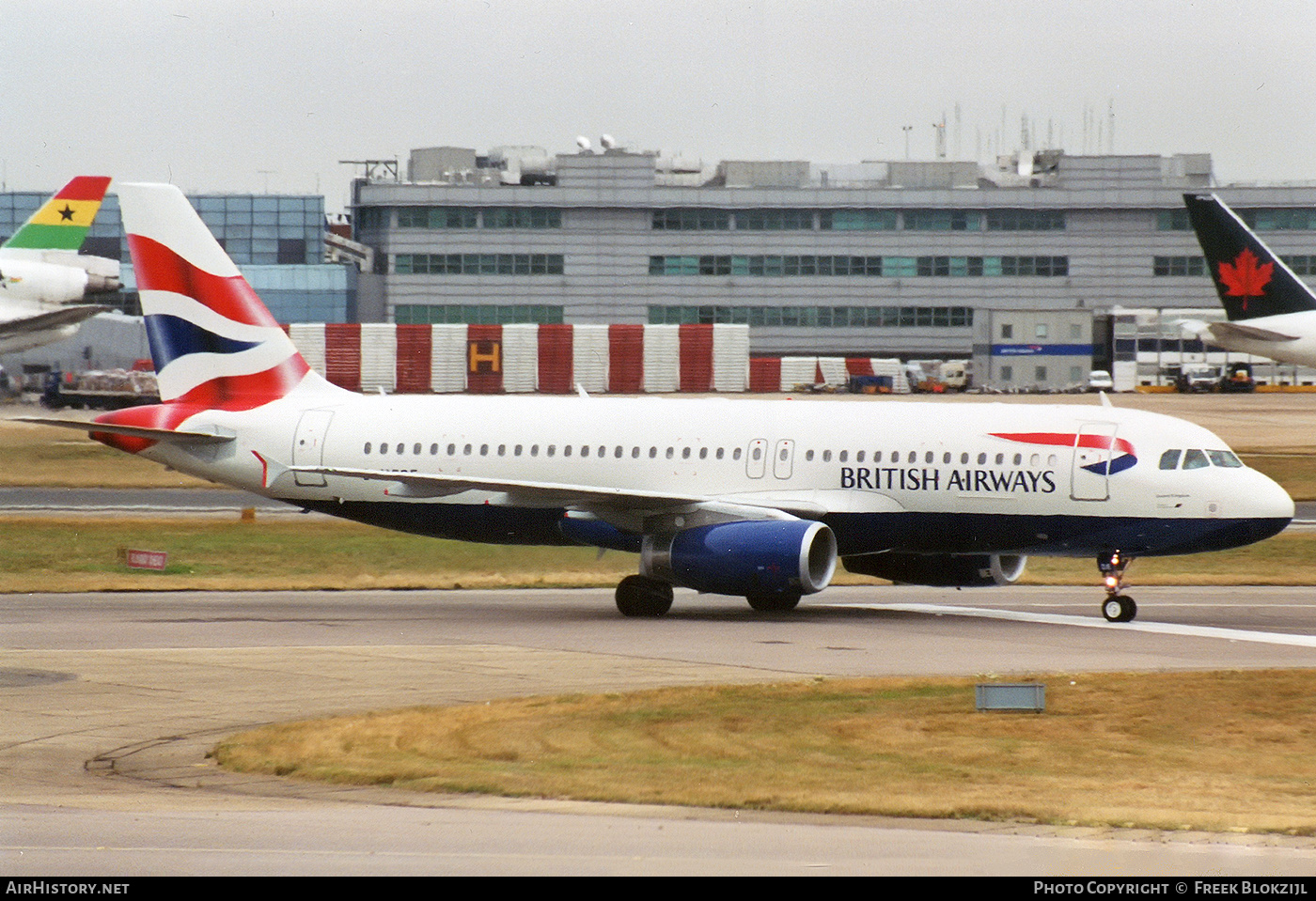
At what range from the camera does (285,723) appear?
20625mm

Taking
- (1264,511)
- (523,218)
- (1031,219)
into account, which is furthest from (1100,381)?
(1264,511)

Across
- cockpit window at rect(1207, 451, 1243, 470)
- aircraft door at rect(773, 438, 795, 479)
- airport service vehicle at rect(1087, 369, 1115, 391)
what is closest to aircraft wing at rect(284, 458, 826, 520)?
aircraft door at rect(773, 438, 795, 479)

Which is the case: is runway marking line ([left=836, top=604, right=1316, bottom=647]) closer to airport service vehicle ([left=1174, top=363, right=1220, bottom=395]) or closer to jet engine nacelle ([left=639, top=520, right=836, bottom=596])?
jet engine nacelle ([left=639, top=520, right=836, bottom=596])

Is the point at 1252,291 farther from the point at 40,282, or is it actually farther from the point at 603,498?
the point at 40,282

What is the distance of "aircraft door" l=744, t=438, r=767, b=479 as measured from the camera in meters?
33.8

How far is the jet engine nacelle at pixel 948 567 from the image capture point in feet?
112

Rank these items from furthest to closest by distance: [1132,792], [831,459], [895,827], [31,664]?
[831,459] < [31,664] < [1132,792] < [895,827]

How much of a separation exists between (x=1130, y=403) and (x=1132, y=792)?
7928 cm

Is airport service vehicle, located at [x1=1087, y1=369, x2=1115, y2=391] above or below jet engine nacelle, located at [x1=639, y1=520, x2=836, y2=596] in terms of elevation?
above

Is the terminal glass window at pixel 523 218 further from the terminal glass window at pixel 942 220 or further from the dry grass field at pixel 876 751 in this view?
the dry grass field at pixel 876 751

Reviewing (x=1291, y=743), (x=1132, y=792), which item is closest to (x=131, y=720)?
(x=1132, y=792)

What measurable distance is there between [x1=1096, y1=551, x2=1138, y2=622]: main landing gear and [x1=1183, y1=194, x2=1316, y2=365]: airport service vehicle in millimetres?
28610

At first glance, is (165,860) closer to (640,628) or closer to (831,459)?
(640,628)

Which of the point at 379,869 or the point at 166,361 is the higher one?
the point at 166,361
